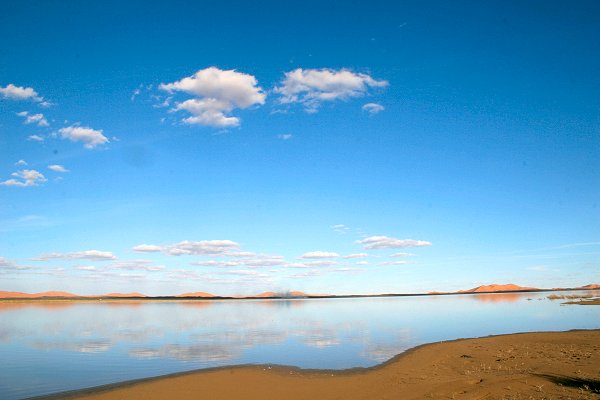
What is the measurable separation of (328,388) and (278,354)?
814 cm

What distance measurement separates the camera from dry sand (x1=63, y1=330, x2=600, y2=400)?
12.9 meters

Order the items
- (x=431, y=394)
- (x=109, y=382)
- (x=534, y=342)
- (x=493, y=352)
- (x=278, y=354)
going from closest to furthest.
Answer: (x=431, y=394), (x=109, y=382), (x=493, y=352), (x=278, y=354), (x=534, y=342)

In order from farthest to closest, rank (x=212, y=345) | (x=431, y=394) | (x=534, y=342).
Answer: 1. (x=212, y=345)
2. (x=534, y=342)
3. (x=431, y=394)

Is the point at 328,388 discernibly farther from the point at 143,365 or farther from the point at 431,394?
the point at 143,365

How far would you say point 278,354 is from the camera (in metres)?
22.0

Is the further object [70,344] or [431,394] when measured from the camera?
[70,344]

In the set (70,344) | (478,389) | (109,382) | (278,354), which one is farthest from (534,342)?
(70,344)

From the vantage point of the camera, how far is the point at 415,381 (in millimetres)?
15055

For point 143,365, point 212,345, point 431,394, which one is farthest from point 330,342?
point 431,394

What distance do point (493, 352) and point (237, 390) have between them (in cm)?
1388

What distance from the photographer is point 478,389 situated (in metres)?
13.0

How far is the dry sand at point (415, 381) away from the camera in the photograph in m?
12.9

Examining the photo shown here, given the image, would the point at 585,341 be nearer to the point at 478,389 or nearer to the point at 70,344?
the point at 478,389

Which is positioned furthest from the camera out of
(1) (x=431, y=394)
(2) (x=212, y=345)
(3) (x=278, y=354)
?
(2) (x=212, y=345)
